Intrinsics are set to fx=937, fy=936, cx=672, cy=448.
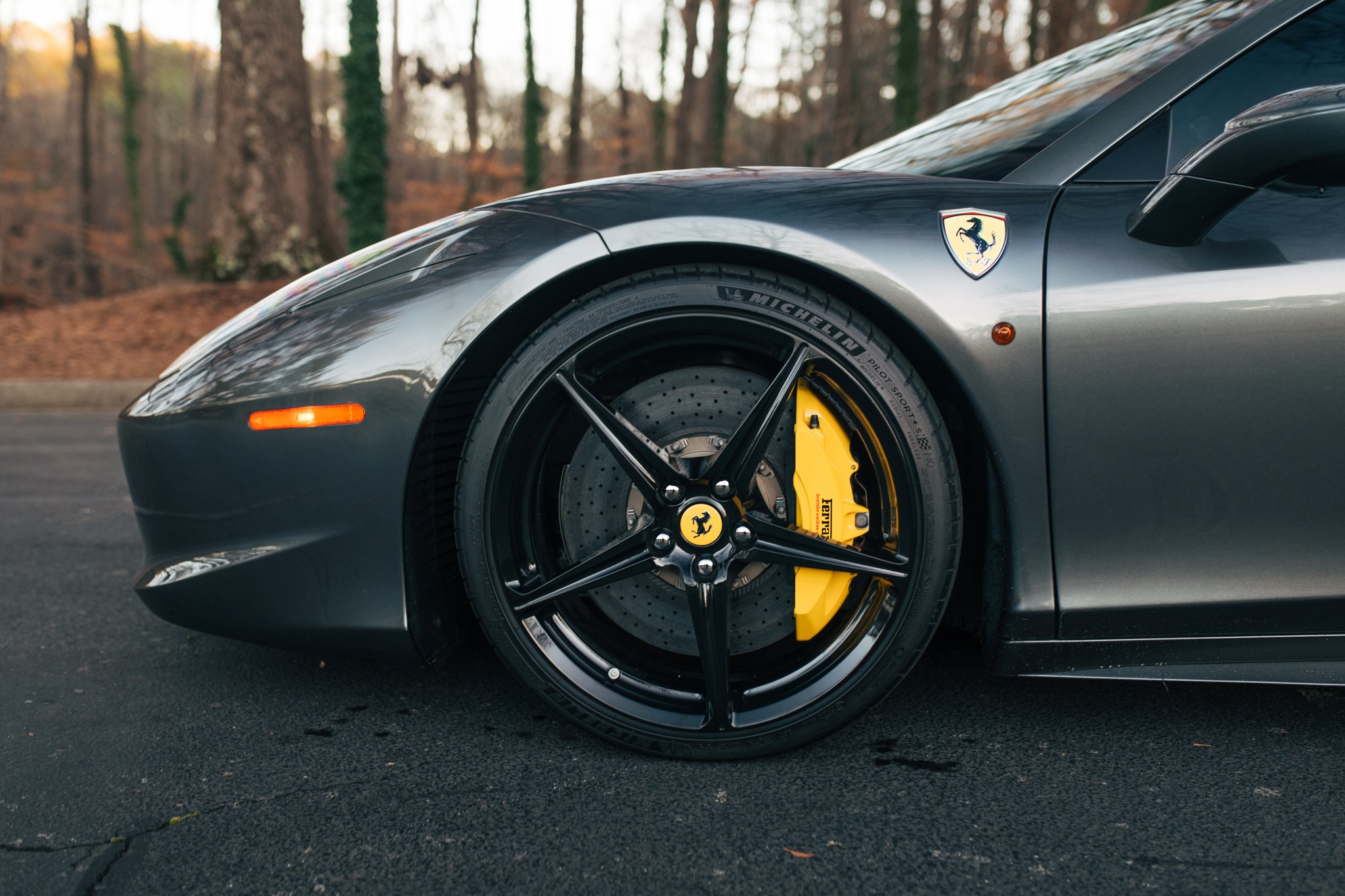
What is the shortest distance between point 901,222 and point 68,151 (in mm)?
40938

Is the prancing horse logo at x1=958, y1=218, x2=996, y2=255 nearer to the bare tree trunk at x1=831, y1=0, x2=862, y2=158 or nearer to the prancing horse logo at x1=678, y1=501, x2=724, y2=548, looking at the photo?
Result: the prancing horse logo at x1=678, y1=501, x2=724, y2=548

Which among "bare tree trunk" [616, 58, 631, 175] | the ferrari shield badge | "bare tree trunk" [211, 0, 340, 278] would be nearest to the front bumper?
the ferrari shield badge

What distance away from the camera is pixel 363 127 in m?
11.8

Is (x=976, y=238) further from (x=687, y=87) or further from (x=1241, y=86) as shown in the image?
(x=687, y=87)

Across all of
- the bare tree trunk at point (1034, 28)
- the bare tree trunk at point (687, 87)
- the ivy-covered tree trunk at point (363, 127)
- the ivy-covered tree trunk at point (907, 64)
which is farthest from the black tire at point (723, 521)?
the bare tree trunk at point (1034, 28)

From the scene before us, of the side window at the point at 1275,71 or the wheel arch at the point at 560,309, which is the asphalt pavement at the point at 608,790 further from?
the side window at the point at 1275,71

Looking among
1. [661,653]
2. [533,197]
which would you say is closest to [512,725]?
[661,653]

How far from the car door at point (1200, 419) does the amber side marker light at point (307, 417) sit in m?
1.13

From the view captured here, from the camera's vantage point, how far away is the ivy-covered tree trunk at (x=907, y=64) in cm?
1497

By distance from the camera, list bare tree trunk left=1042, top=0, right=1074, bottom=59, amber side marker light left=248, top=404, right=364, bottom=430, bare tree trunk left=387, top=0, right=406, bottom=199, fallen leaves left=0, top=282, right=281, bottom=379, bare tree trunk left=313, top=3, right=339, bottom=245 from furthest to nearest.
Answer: bare tree trunk left=313, top=3, right=339, bottom=245 → bare tree trunk left=387, top=0, right=406, bottom=199 → bare tree trunk left=1042, top=0, right=1074, bottom=59 → fallen leaves left=0, top=282, right=281, bottom=379 → amber side marker light left=248, top=404, right=364, bottom=430

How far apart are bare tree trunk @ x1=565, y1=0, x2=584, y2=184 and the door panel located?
72.6 feet

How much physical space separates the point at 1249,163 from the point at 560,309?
108 centimetres

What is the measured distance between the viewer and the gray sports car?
4.80ft

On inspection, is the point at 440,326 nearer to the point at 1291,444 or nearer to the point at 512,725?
the point at 512,725
